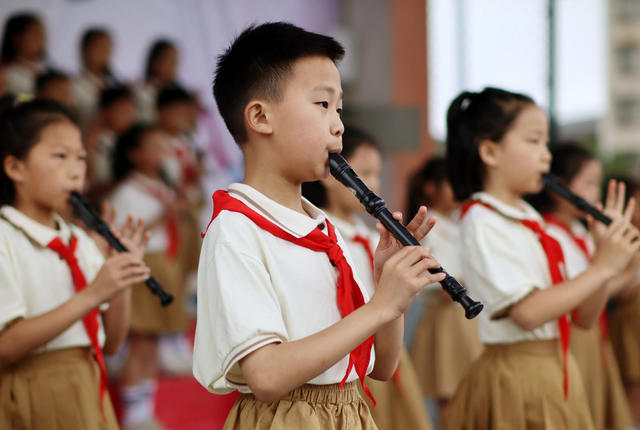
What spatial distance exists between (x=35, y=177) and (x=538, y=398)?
1536mm

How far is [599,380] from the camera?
3.35 meters

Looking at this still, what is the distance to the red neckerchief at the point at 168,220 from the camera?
13.5 ft

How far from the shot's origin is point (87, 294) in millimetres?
1946

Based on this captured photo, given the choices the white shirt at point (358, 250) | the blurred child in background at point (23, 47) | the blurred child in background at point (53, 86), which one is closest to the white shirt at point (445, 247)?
the white shirt at point (358, 250)

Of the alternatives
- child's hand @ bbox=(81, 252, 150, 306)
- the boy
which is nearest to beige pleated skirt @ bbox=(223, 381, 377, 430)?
the boy

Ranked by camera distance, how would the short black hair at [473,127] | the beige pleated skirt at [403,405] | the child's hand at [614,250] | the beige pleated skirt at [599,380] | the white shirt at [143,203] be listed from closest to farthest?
the child's hand at [614,250]
the short black hair at [473,127]
the beige pleated skirt at [403,405]
the beige pleated skirt at [599,380]
the white shirt at [143,203]

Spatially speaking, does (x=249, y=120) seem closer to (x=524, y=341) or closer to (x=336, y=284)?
(x=336, y=284)

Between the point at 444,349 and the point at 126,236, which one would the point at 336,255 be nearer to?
the point at 126,236

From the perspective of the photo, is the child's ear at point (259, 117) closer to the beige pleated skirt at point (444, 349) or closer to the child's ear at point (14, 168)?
the child's ear at point (14, 168)

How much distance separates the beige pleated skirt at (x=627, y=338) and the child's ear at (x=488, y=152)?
1.99 metres

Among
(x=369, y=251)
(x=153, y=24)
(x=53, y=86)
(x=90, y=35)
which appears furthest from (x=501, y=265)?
(x=153, y=24)

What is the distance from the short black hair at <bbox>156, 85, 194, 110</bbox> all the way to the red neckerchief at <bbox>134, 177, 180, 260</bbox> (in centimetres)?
85

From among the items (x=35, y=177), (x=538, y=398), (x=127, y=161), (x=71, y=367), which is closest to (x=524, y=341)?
(x=538, y=398)

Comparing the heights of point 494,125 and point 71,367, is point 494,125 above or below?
above
